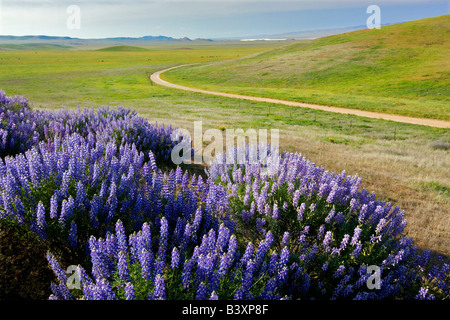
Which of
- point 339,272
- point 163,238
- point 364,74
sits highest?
point 364,74

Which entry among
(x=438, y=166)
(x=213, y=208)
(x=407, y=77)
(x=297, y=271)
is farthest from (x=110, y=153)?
(x=407, y=77)

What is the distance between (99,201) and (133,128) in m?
4.93

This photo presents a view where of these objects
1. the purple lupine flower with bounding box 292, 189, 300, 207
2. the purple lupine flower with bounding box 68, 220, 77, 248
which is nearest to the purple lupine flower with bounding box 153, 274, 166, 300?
the purple lupine flower with bounding box 68, 220, 77, 248

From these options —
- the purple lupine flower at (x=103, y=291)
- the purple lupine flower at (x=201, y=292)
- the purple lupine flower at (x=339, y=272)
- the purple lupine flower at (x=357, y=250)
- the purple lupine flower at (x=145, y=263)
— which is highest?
the purple lupine flower at (x=145, y=263)

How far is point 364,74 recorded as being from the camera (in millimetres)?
45781

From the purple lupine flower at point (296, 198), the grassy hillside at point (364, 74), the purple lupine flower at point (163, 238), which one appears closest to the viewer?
the purple lupine flower at point (163, 238)

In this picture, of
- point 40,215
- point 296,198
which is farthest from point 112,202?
point 296,198

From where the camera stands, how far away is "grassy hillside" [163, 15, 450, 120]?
3209cm

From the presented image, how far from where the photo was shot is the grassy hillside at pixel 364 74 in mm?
32094

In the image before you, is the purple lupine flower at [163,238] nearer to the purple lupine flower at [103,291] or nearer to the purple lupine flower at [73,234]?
the purple lupine flower at [103,291]

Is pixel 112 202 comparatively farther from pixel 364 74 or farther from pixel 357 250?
pixel 364 74

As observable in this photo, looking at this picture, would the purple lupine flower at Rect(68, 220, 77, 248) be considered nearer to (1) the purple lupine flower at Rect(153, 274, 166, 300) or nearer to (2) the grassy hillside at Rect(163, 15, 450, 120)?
(1) the purple lupine flower at Rect(153, 274, 166, 300)

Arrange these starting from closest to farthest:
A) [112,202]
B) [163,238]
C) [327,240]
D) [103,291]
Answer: [103,291] < [163,238] < [327,240] < [112,202]

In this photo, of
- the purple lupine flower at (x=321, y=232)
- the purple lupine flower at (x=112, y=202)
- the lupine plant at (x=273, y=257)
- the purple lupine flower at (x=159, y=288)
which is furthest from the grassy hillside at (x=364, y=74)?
the purple lupine flower at (x=159, y=288)
